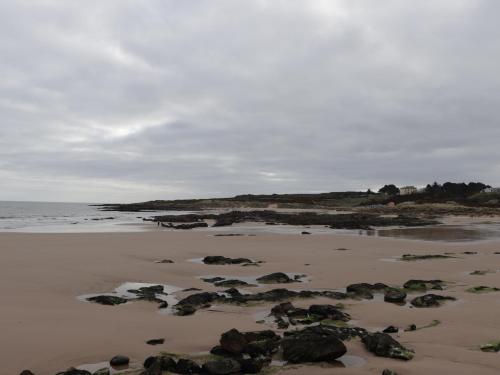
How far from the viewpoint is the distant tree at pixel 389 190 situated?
A: 11931 cm

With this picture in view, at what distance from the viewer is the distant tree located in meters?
119

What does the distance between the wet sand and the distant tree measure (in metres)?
108

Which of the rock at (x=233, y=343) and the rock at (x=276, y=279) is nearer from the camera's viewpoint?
the rock at (x=233, y=343)

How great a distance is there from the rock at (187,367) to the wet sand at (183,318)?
0.66 meters

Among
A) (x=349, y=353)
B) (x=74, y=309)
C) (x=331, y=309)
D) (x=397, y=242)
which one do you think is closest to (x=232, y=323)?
(x=331, y=309)

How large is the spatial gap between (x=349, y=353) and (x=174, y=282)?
19.8 feet

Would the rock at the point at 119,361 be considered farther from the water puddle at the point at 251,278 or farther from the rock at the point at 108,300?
the water puddle at the point at 251,278

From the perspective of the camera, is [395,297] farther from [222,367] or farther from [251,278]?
[222,367]

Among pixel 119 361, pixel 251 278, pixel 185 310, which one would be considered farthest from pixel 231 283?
pixel 119 361

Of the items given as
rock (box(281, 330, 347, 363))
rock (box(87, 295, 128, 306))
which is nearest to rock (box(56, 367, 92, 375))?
rock (box(281, 330, 347, 363))

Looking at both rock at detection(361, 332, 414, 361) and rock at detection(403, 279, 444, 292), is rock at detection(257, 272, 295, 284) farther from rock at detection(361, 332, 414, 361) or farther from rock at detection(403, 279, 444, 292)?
rock at detection(361, 332, 414, 361)

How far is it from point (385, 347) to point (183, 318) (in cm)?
305

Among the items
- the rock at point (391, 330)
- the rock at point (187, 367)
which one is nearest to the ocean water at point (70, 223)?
the rock at point (391, 330)

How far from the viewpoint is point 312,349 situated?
5.02m
